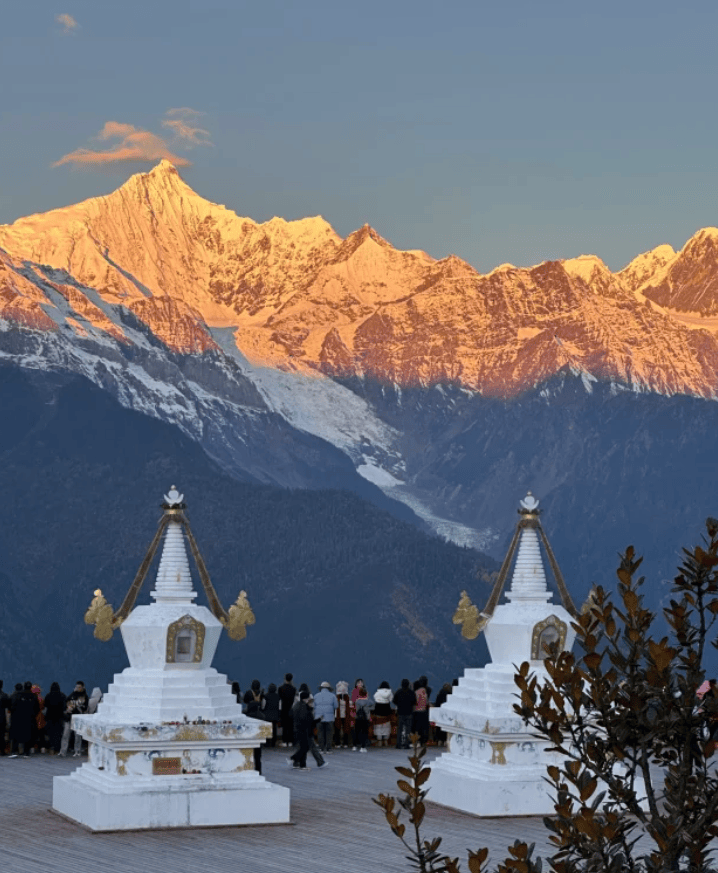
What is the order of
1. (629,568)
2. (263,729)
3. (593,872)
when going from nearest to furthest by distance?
(593,872) → (629,568) → (263,729)

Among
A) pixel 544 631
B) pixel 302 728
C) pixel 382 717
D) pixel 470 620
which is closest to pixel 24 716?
pixel 302 728

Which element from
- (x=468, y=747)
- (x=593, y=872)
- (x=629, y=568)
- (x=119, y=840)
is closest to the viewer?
(x=593, y=872)

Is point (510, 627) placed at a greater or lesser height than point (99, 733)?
greater

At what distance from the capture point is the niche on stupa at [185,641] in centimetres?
2988

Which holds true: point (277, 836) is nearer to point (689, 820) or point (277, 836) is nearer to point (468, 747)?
point (468, 747)

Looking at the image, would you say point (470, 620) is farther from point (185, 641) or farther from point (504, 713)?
point (185, 641)

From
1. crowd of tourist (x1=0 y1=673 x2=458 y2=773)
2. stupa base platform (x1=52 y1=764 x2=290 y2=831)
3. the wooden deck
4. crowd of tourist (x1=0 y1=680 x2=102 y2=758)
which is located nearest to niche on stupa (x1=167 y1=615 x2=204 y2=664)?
stupa base platform (x1=52 y1=764 x2=290 y2=831)

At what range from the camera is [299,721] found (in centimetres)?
3500

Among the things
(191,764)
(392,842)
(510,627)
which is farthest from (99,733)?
(510,627)

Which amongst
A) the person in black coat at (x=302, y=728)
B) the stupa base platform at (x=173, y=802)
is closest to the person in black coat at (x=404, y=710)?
the person in black coat at (x=302, y=728)

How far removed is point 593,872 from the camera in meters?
8.86

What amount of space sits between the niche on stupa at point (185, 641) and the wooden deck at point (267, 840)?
3027 mm

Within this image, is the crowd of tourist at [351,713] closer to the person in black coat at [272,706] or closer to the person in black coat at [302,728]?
the person in black coat at [272,706]

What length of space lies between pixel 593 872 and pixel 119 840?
1970cm
